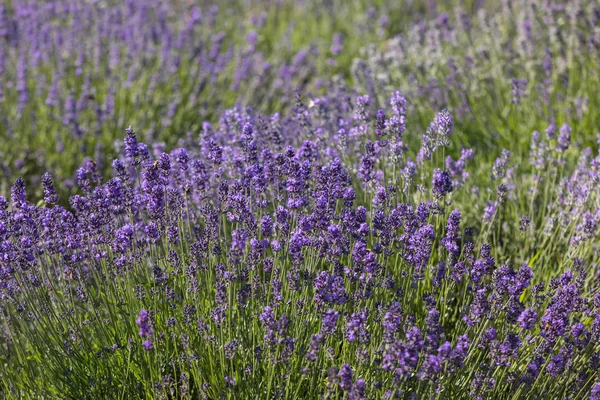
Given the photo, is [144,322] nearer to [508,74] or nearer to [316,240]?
[316,240]

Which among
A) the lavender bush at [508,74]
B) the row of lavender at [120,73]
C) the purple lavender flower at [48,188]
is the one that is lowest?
the purple lavender flower at [48,188]

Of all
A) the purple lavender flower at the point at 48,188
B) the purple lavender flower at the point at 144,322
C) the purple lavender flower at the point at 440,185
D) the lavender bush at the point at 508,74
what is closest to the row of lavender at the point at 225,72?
A: the lavender bush at the point at 508,74

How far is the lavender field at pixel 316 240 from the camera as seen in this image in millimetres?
2580

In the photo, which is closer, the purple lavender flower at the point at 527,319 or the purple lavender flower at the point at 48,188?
the purple lavender flower at the point at 527,319

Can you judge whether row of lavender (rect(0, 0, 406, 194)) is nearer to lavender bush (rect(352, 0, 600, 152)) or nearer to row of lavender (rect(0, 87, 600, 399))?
lavender bush (rect(352, 0, 600, 152))

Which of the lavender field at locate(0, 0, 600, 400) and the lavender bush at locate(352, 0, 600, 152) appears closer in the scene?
the lavender field at locate(0, 0, 600, 400)

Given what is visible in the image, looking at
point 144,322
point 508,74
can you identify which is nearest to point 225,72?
point 508,74

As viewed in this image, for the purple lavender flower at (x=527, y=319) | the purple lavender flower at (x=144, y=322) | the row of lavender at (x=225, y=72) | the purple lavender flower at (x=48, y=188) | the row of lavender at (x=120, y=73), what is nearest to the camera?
the purple lavender flower at (x=144, y=322)

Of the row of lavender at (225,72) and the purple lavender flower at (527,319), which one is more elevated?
the row of lavender at (225,72)

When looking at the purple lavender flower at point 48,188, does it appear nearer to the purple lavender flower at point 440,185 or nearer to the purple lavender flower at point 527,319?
the purple lavender flower at point 440,185

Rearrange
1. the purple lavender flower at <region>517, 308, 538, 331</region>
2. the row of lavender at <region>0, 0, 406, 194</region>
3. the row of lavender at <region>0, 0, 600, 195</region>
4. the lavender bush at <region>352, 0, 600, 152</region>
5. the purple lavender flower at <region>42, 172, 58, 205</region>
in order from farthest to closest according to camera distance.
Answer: the row of lavender at <region>0, 0, 406, 194</region> < the row of lavender at <region>0, 0, 600, 195</region> < the lavender bush at <region>352, 0, 600, 152</region> < the purple lavender flower at <region>42, 172, 58, 205</region> < the purple lavender flower at <region>517, 308, 538, 331</region>

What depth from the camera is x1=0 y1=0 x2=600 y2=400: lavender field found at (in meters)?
2.58

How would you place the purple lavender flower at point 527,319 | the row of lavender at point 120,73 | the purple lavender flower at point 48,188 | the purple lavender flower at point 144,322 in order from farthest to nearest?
the row of lavender at point 120,73, the purple lavender flower at point 48,188, the purple lavender flower at point 527,319, the purple lavender flower at point 144,322

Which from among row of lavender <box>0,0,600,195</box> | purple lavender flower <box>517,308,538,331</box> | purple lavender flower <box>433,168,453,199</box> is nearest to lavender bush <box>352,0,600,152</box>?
row of lavender <box>0,0,600,195</box>
